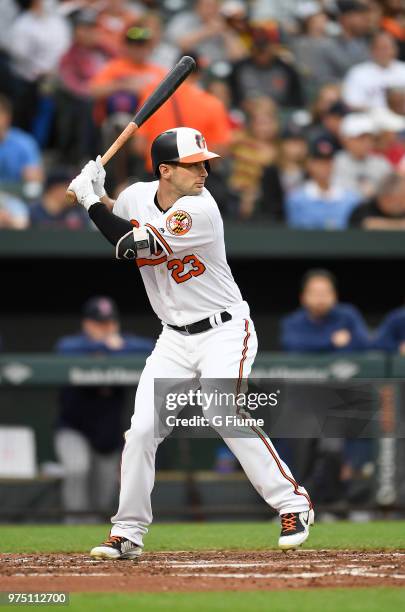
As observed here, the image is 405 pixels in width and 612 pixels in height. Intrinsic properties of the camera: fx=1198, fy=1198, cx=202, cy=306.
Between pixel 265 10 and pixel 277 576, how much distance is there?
1002cm

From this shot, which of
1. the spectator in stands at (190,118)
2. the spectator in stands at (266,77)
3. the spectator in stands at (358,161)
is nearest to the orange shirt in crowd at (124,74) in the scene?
the spectator in stands at (190,118)

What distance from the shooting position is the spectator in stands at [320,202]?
1045 cm

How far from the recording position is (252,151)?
36.0ft

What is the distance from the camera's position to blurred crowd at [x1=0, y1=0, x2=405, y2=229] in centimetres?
1022

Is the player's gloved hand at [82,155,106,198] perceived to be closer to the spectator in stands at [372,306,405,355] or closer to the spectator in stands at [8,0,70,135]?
the spectator in stands at [372,306,405,355]

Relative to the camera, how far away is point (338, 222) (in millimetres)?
10461

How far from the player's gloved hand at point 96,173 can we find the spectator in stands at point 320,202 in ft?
15.9

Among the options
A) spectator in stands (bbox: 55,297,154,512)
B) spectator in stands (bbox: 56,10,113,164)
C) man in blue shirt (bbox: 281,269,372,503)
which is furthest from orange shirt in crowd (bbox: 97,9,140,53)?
spectator in stands (bbox: 55,297,154,512)

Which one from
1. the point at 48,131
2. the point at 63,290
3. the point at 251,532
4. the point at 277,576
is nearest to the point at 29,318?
the point at 63,290

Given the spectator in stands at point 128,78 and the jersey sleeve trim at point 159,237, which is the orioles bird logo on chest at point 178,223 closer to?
the jersey sleeve trim at point 159,237

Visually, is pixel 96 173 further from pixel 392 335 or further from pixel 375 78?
pixel 375 78

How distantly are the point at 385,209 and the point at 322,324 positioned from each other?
5.83ft

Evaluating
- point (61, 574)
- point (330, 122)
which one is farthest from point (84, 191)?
point (330, 122)

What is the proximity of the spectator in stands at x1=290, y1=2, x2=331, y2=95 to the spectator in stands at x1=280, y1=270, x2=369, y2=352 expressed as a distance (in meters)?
4.12
